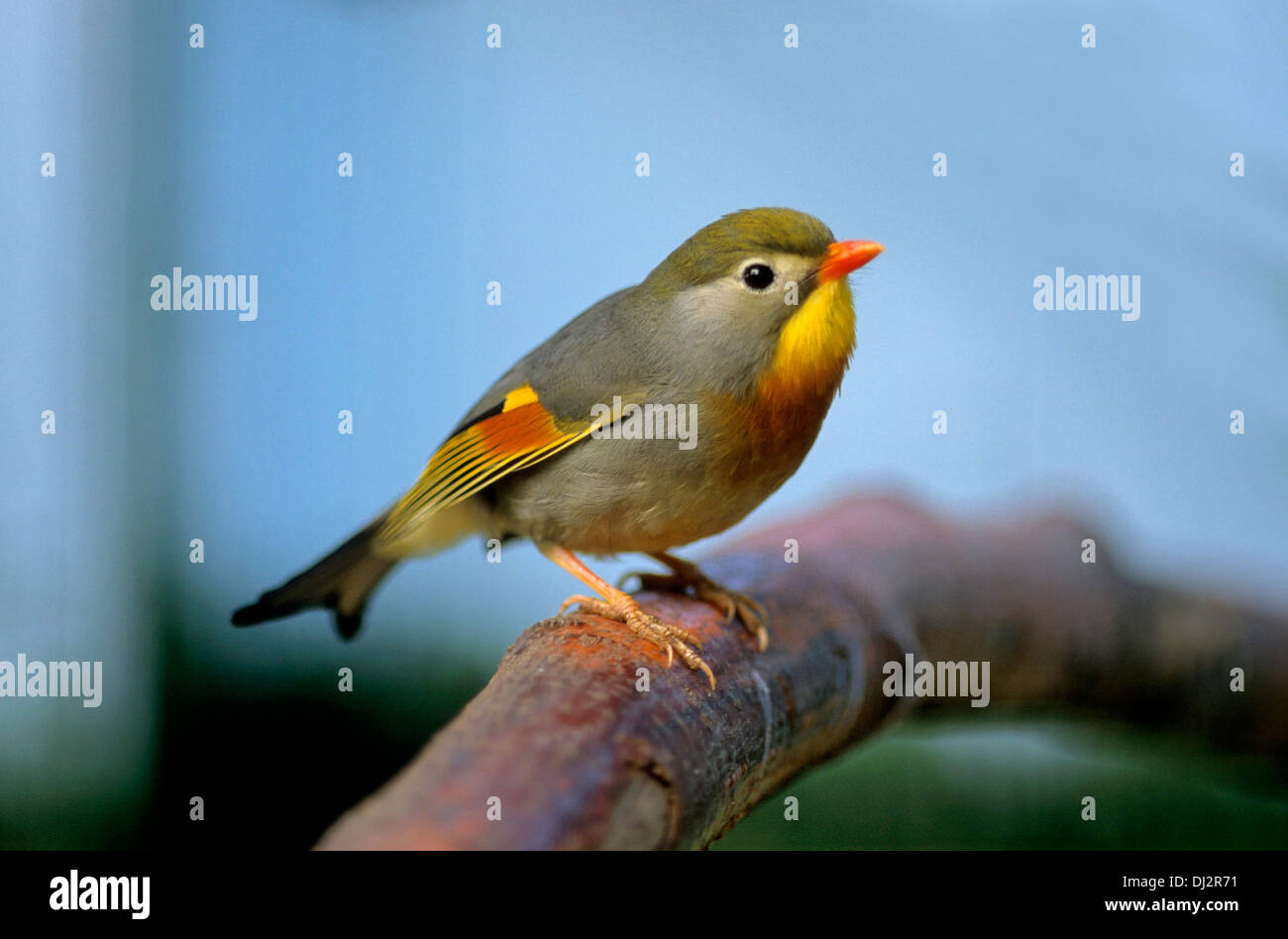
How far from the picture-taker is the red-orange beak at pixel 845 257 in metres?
1.32

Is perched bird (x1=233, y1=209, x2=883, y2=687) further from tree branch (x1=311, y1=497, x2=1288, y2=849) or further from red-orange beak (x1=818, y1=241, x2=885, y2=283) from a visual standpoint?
tree branch (x1=311, y1=497, x2=1288, y2=849)

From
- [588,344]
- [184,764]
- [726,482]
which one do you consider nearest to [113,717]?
[184,764]

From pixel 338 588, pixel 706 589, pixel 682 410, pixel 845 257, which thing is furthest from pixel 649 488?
pixel 338 588

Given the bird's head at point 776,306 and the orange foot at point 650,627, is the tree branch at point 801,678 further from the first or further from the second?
the bird's head at point 776,306

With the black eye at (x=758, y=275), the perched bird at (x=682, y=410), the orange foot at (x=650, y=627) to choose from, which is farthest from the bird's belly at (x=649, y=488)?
the black eye at (x=758, y=275)

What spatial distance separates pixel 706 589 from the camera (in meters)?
1.49

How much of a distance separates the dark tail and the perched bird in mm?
34

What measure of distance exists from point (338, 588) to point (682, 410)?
66 cm

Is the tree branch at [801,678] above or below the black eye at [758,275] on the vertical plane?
below

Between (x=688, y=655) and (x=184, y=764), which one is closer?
(x=688, y=655)

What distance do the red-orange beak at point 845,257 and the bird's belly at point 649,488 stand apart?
8.6 inches

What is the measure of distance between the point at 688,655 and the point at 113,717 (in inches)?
66.7

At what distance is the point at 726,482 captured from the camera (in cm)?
135
